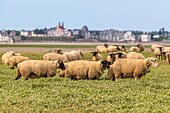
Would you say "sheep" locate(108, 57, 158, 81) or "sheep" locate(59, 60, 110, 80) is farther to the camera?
"sheep" locate(108, 57, 158, 81)

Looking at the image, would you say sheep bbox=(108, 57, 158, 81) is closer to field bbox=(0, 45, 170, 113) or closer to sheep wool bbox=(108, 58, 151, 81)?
sheep wool bbox=(108, 58, 151, 81)

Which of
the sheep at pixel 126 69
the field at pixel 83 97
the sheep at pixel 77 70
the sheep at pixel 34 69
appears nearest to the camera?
the field at pixel 83 97

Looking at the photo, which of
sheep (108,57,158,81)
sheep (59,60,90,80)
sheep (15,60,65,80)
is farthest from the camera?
sheep (108,57,158,81)

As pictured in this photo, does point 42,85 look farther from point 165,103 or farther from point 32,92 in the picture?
point 165,103

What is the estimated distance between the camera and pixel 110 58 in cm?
3938

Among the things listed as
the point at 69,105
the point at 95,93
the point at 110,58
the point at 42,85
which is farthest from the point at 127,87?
the point at 110,58

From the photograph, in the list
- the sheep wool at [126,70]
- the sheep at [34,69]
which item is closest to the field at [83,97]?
the sheep at [34,69]

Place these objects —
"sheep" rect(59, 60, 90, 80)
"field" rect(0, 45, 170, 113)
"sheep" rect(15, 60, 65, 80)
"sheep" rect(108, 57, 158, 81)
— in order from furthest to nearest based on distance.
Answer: "sheep" rect(108, 57, 158, 81), "sheep" rect(59, 60, 90, 80), "sheep" rect(15, 60, 65, 80), "field" rect(0, 45, 170, 113)

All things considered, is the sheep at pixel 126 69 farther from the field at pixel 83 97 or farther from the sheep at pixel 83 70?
the field at pixel 83 97

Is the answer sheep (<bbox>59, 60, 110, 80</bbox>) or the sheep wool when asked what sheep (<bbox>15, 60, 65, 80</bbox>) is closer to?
sheep (<bbox>59, 60, 110, 80</bbox>)

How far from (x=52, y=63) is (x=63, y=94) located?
8.77 meters

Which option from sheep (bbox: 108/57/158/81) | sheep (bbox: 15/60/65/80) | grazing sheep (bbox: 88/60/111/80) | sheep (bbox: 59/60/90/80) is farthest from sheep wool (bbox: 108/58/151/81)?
sheep (bbox: 15/60/65/80)

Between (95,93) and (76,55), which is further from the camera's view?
(76,55)

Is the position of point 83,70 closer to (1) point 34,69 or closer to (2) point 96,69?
(2) point 96,69
